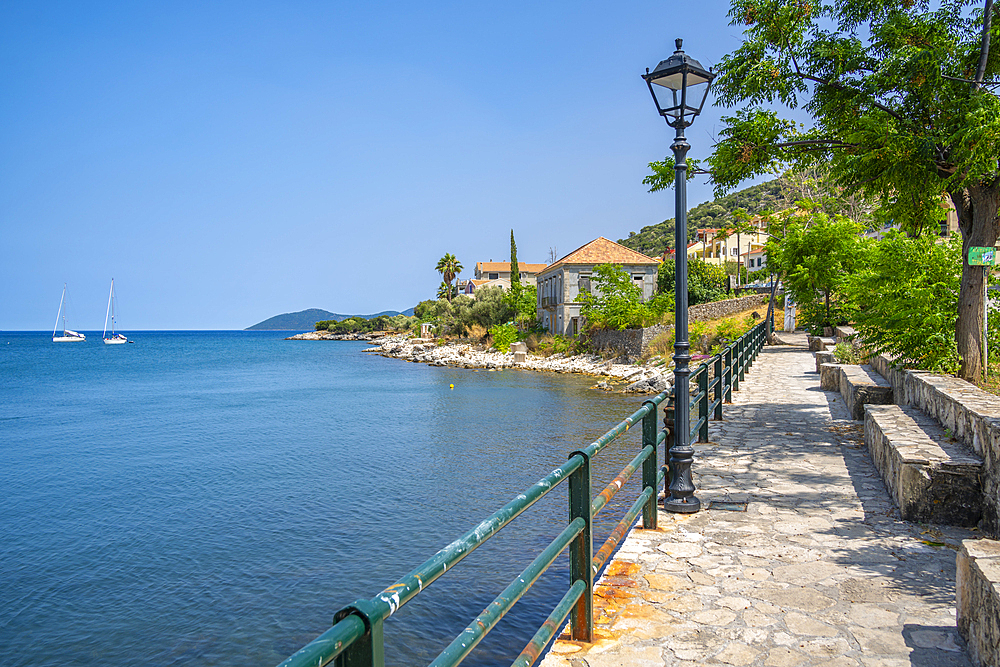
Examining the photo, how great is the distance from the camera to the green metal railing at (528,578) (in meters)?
1.53

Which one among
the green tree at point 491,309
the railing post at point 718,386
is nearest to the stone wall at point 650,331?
the green tree at point 491,309

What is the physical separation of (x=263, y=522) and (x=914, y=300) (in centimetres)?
1145

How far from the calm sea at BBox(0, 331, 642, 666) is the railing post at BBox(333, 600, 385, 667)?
5681 mm

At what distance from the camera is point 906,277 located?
962 cm


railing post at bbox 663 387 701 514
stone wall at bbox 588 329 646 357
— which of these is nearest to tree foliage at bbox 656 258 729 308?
stone wall at bbox 588 329 646 357

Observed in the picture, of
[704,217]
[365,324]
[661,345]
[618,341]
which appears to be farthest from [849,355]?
[365,324]

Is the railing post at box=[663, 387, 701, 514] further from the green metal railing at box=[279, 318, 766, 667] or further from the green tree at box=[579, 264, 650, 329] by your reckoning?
the green tree at box=[579, 264, 650, 329]

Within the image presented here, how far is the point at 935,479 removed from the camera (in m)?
5.12

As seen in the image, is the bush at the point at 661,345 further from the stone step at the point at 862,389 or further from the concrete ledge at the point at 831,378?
the stone step at the point at 862,389

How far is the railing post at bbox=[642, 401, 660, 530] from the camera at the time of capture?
5.06 metres

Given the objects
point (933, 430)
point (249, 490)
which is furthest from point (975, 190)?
point (249, 490)

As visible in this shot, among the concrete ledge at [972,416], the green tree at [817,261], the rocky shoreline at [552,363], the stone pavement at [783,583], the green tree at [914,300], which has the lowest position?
the rocky shoreline at [552,363]

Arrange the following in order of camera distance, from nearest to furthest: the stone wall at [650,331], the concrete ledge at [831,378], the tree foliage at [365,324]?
the concrete ledge at [831,378] < the stone wall at [650,331] < the tree foliage at [365,324]

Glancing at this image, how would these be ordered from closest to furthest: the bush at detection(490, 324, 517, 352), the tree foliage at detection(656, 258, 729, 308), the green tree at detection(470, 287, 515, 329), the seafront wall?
the seafront wall → the tree foliage at detection(656, 258, 729, 308) → the bush at detection(490, 324, 517, 352) → the green tree at detection(470, 287, 515, 329)
